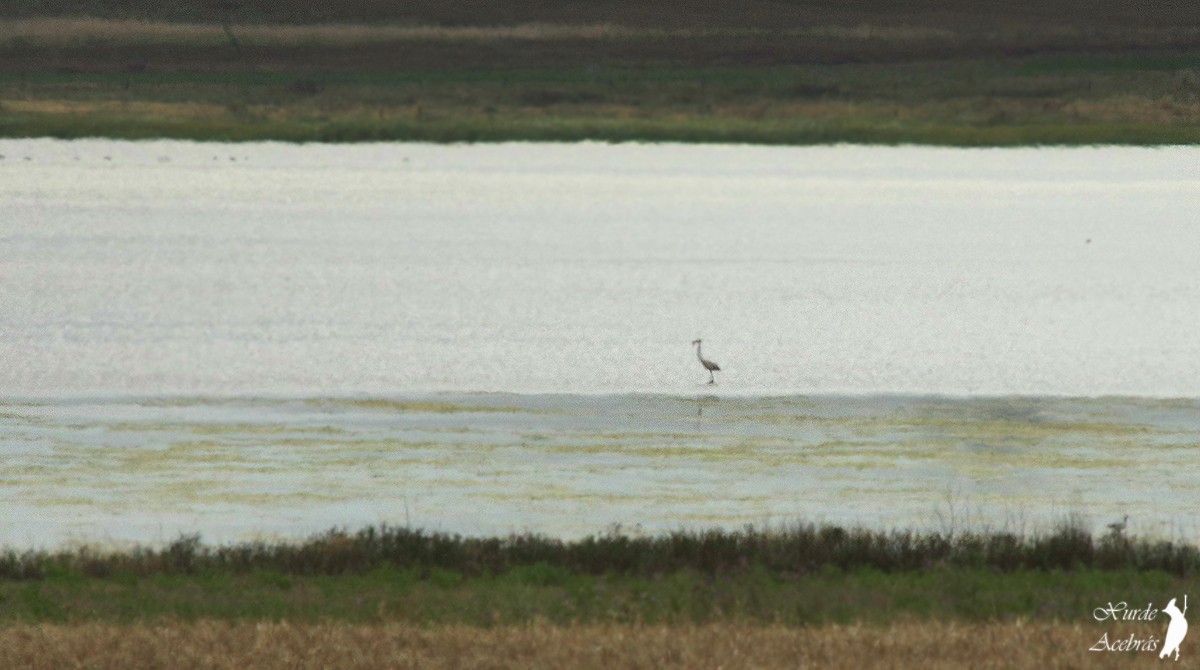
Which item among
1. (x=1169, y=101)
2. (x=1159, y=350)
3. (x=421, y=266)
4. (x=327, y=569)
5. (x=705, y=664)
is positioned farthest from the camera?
(x=1169, y=101)

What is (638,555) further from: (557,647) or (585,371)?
(585,371)

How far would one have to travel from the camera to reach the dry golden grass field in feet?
33.1

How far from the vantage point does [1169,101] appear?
340 ft

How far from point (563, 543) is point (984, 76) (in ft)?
357

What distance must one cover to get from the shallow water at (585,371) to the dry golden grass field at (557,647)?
3.60 m

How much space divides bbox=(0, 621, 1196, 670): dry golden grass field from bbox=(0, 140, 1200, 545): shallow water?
11.8ft

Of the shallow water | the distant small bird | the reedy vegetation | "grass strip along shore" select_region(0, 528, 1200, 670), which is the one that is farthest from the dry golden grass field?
the shallow water

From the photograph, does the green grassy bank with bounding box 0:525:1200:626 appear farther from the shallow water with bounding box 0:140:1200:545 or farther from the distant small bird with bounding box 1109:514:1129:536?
the shallow water with bounding box 0:140:1200:545

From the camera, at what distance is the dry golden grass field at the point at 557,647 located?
10.1 metres

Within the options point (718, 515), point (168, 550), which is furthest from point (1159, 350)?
point (168, 550)

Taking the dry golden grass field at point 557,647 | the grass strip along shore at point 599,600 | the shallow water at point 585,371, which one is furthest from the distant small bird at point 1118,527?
the dry golden grass field at point 557,647

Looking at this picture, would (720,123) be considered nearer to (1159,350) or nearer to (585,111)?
(585,111)

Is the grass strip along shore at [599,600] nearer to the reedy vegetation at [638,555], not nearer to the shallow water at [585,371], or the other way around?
the reedy vegetation at [638,555]

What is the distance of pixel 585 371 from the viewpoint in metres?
25.7
